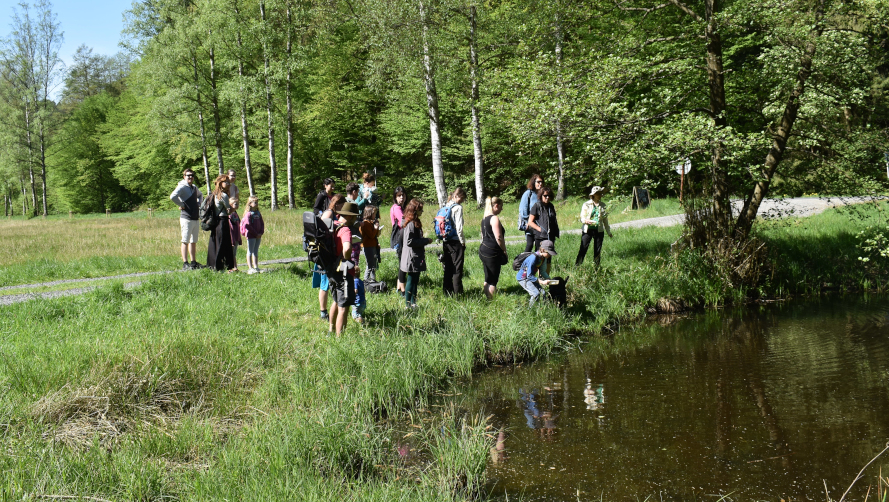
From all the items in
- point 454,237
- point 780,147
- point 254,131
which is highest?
point 254,131

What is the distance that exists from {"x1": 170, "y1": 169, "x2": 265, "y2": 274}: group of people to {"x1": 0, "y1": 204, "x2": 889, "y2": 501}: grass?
0.71 meters

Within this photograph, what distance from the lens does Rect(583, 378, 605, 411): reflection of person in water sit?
6.34 meters

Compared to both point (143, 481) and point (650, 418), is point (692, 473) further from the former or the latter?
point (143, 481)

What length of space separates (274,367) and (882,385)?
6.53 meters

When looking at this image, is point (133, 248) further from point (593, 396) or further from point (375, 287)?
point (593, 396)

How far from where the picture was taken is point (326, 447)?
4738mm

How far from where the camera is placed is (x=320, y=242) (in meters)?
7.33

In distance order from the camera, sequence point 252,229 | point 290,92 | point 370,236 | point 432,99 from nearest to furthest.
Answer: point 370,236, point 252,229, point 432,99, point 290,92

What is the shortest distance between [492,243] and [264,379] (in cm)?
408

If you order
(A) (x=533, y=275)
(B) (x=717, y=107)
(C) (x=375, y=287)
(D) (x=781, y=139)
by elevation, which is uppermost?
(B) (x=717, y=107)

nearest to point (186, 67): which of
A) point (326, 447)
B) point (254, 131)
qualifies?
point (254, 131)

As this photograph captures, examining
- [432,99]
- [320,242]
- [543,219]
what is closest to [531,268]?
[543,219]

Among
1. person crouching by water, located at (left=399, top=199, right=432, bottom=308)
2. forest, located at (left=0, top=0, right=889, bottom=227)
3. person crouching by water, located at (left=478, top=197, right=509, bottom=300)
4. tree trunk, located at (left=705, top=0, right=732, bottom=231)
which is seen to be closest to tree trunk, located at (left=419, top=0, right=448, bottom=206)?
forest, located at (left=0, top=0, right=889, bottom=227)

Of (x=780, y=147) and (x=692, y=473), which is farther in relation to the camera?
(x=780, y=147)
